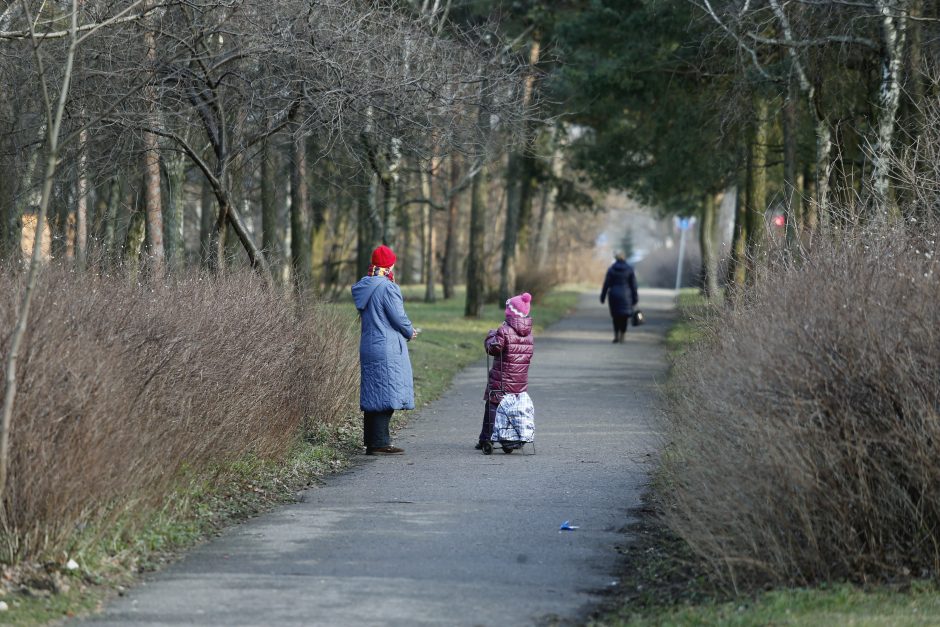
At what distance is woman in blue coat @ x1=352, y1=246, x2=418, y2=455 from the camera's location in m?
11.6

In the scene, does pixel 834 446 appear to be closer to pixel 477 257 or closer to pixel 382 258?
pixel 382 258

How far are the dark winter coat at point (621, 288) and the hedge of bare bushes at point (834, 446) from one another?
1864 centimetres

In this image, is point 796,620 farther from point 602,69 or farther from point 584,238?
point 584,238

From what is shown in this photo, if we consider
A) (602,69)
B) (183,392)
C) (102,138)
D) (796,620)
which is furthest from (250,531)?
(602,69)

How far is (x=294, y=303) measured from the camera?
11875mm

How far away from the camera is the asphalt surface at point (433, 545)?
632 cm

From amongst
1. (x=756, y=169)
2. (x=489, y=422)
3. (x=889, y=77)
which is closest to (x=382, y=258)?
(x=489, y=422)

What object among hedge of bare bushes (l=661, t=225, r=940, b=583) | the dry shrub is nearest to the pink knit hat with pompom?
hedge of bare bushes (l=661, t=225, r=940, b=583)

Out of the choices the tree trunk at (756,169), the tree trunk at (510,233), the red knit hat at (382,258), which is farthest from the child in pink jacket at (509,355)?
the tree trunk at (510,233)

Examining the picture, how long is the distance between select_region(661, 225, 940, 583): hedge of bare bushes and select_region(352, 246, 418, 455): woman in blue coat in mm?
4838

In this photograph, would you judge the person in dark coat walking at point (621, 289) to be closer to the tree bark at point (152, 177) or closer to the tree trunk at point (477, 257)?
the tree trunk at point (477, 257)

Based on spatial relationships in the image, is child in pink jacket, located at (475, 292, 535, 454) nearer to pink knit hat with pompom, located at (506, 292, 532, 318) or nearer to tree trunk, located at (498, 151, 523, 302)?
pink knit hat with pompom, located at (506, 292, 532, 318)

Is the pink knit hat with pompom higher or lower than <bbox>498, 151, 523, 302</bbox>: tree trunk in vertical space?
lower

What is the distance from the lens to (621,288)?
85.2 feet
